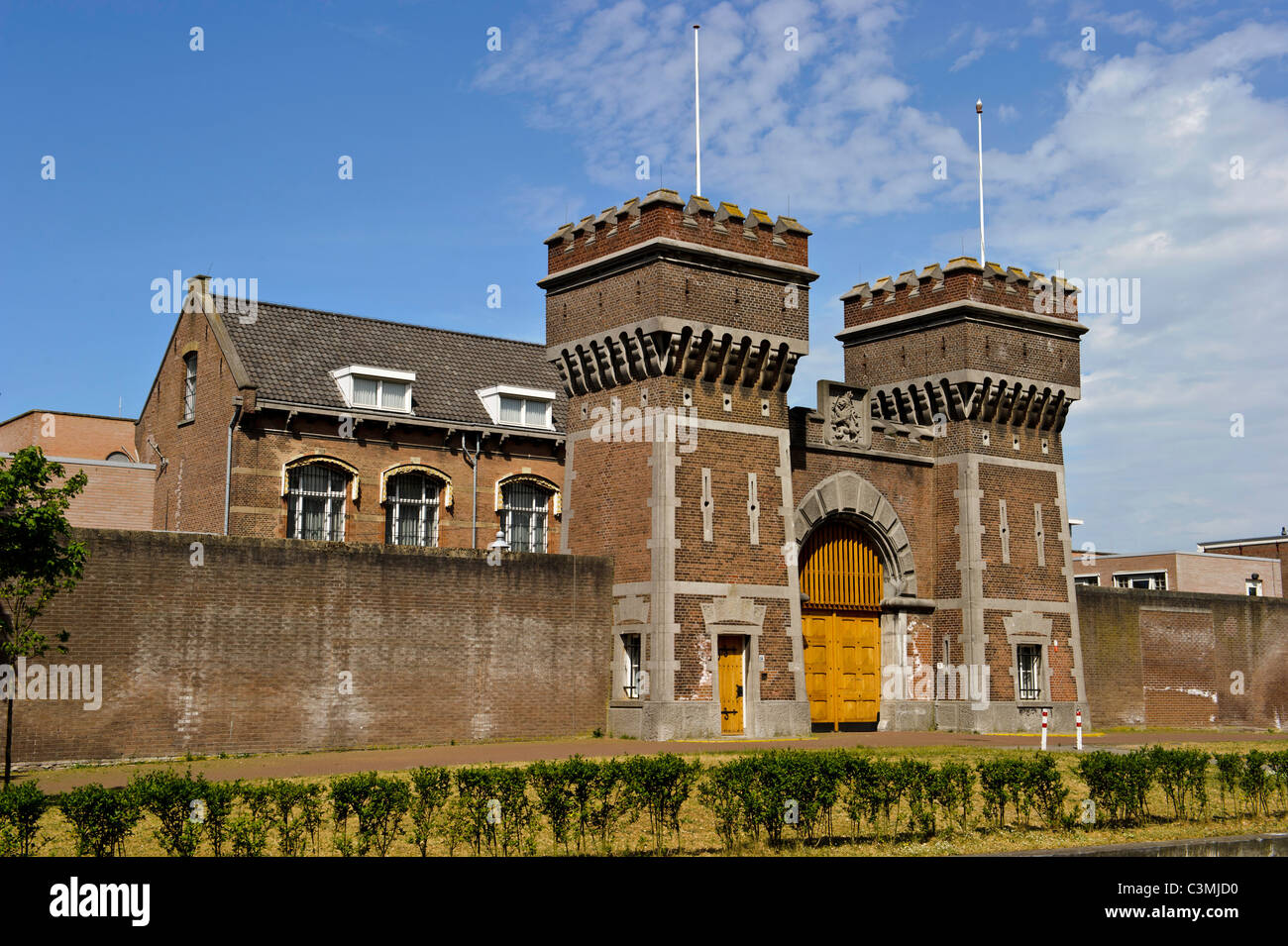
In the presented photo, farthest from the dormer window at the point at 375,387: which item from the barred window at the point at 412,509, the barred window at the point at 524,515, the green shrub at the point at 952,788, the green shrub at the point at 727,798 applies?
the green shrub at the point at 952,788

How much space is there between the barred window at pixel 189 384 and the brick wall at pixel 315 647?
1542cm

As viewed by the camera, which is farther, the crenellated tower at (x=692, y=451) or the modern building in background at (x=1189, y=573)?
the modern building in background at (x=1189, y=573)

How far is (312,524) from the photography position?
126 feet

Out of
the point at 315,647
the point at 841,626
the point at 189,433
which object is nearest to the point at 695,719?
the point at 841,626

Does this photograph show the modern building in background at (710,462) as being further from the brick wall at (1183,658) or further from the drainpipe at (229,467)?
the brick wall at (1183,658)

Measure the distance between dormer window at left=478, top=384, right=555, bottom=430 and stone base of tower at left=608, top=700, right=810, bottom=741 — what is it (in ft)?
47.3

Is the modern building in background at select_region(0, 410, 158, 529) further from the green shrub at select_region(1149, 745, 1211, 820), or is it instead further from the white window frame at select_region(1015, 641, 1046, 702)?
the green shrub at select_region(1149, 745, 1211, 820)

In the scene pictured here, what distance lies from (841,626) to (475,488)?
1296 cm

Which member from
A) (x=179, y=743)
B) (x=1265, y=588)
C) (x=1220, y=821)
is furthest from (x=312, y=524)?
(x=1265, y=588)

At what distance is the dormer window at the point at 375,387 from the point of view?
39.7m

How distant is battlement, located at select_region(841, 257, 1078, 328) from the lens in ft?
120

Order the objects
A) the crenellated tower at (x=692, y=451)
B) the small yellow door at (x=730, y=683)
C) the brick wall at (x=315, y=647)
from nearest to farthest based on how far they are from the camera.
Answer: the brick wall at (x=315, y=647), the crenellated tower at (x=692, y=451), the small yellow door at (x=730, y=683)

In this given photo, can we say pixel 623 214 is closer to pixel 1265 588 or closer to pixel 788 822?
pixel 788 822

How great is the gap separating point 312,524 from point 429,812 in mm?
24491
